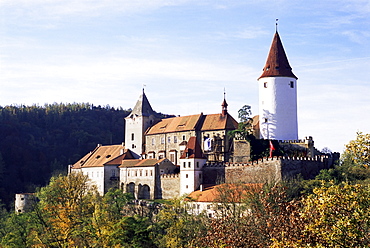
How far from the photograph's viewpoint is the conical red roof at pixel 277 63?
60812 millimetres

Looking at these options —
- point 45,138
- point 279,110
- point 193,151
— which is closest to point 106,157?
point 193,151

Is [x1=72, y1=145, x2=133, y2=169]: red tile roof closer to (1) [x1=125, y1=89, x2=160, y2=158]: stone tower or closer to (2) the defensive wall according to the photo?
(1) [x1=125, y1=89, x2=160, y2=158]: stone tower

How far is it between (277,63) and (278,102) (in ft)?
15.7

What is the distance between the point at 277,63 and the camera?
201ft

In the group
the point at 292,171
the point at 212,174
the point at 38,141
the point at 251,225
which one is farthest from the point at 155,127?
the point at 38,141

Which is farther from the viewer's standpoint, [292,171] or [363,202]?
[292,171]

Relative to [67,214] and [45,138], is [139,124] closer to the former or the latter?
[67,214]

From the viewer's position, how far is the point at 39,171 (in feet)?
425

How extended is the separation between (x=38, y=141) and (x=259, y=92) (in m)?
92.3

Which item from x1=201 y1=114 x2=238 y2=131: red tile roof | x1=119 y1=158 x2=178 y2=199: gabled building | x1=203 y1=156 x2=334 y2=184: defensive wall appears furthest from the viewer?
x1=119 y1=158 x2=178 y2=199: gabled building

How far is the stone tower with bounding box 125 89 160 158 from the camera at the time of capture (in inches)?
2985

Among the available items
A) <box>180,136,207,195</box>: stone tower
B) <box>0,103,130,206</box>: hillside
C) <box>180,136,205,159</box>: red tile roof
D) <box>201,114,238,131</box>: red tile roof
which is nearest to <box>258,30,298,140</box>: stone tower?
<box>201,114,238,131</box>: red tile roof

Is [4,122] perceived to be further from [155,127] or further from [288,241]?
[288,241]

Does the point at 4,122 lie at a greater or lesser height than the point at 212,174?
greater
